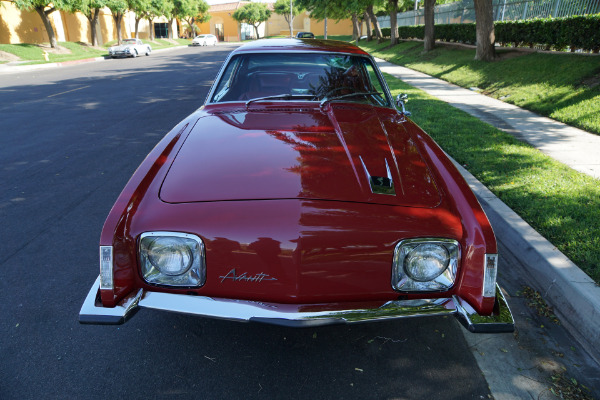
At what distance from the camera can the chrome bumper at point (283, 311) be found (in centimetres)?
183

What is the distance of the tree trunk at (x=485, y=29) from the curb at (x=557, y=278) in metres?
11.8

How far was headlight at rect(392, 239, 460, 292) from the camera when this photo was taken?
6.17 ft

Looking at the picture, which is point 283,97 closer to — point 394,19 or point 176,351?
point 176,351

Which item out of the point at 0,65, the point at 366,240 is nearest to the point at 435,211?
the point at 366,240

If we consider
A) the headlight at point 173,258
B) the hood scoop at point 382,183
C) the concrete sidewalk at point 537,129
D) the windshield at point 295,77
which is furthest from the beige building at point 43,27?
the hood scoop at point 382,183

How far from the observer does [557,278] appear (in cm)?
276

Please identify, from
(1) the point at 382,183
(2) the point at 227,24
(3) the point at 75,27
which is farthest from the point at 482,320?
(2) the point at 227,24

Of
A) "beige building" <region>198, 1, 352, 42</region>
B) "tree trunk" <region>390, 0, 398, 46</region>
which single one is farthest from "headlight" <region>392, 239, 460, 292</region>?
"beige building" <region>198, 1, 352, 42</region>

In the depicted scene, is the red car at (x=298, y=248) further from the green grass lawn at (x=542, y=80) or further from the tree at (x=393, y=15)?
the tree at (x=393, y=15)

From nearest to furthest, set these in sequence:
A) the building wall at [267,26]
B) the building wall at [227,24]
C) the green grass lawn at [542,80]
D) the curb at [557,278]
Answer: the curb at [557,278] < the green grass lawn at [542,80] < the building wall at [267,26] < the building wall at [227,24]

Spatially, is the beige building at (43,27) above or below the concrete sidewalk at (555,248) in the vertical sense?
above

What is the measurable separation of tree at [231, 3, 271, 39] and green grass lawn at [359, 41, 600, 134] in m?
61.8

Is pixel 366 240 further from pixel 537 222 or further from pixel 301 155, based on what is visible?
pixel 537 222

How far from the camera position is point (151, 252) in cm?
191
